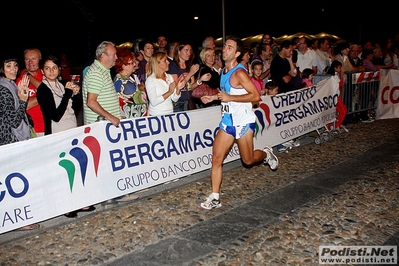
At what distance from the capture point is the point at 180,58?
26.6ft

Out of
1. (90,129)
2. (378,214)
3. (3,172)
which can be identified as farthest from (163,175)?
(378,214)

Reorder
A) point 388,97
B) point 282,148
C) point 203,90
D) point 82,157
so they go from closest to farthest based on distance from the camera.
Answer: point 82,157, point 203,90, point 282,148, point 388,97

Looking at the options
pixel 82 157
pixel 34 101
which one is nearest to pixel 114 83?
pixel 34 101

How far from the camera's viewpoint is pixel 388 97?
11.7 meters

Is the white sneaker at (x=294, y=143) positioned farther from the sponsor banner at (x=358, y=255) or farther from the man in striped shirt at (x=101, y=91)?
the sponsor banner at (x=358, y=255)

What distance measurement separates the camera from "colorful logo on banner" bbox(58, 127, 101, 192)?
5.27 m

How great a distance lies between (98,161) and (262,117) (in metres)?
3.41

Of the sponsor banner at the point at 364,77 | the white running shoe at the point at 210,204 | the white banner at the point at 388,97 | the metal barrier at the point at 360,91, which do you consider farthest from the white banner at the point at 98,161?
the white banner at the point at 388,97

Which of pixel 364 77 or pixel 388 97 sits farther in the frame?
pixel 388 97

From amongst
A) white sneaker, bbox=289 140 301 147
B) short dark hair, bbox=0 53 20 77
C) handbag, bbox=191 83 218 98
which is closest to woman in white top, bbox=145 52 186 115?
handbag, bbox=191 83 218 98

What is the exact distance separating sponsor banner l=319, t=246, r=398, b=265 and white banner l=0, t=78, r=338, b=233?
254 centimetres

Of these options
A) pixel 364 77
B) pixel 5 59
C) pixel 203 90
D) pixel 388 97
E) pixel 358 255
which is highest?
pixel 5 59

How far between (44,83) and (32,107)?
374 mm

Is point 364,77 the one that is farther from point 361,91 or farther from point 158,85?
point 158,85
